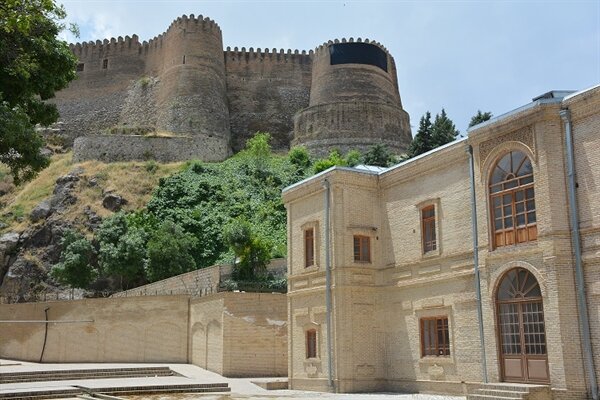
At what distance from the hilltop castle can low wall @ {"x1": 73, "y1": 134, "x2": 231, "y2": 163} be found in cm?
7

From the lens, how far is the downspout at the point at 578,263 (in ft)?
45.2

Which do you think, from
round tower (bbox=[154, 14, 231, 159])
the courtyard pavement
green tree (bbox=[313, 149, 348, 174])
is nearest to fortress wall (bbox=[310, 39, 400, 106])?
green tree (bbox=[313, 149, 348, 174])

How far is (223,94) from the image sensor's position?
184 ft

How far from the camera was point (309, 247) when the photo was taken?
21344mm

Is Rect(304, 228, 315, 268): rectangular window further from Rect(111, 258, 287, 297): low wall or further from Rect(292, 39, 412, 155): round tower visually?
Rect(292, 39, 412, 155): round tower

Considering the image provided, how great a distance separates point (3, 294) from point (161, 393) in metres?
23.5

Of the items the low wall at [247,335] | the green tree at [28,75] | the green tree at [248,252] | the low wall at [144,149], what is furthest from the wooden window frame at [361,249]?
the low wall at [144,149]

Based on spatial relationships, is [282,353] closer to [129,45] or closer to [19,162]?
[19,162]

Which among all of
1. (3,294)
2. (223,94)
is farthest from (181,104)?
(3,294)

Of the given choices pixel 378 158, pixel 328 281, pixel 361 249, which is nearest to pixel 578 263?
pixel 361 249

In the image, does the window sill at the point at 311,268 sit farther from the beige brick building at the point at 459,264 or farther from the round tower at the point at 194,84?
the round tower at the point at 194,84

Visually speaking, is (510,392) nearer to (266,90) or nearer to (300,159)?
(300,159)

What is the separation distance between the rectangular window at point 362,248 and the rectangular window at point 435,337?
2.57 metres

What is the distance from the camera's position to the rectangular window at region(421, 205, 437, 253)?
60.5 feet
